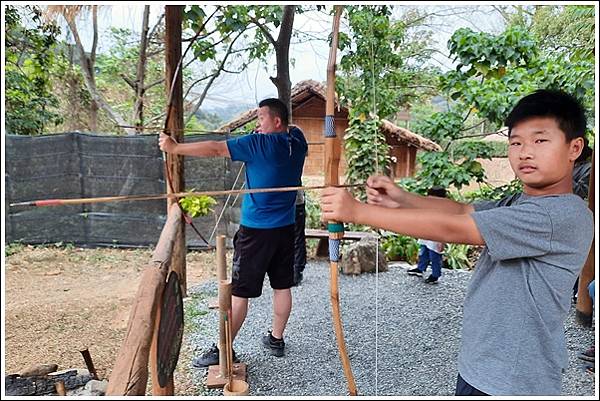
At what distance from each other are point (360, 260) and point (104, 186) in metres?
3.31

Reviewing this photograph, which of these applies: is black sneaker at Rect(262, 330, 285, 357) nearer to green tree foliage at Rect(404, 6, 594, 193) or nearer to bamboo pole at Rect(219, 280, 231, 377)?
bamboo pole at Rect(219, 280, 231, 377)

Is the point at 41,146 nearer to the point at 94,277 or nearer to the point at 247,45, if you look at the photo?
the point at 94,277

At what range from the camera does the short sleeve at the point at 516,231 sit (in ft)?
3.35

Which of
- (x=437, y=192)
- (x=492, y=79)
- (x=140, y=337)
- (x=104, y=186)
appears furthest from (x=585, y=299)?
(x=104, y=186)

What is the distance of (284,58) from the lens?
15.0 ft

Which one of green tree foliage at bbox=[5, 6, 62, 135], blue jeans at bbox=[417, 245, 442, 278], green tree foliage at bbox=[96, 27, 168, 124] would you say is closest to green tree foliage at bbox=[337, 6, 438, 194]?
blue jeans at bbox=[417, 245, 442, 278]

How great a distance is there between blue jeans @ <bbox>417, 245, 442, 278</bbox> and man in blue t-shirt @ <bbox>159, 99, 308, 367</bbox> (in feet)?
6.54

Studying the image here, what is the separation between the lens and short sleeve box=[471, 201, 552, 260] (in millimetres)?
1021

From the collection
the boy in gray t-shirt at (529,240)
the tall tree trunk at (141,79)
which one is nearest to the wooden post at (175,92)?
the boy in gray t-shirt at (529,240)

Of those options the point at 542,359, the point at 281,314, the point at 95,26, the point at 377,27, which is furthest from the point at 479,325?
the point at 95,26

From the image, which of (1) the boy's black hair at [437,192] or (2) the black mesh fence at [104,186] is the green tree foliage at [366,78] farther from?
(2) the black mesh fence at [104,186]

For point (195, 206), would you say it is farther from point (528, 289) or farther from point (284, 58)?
point (528, 289)

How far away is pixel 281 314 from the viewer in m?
2.73

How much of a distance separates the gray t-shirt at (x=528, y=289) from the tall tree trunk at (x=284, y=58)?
353 centimetres
